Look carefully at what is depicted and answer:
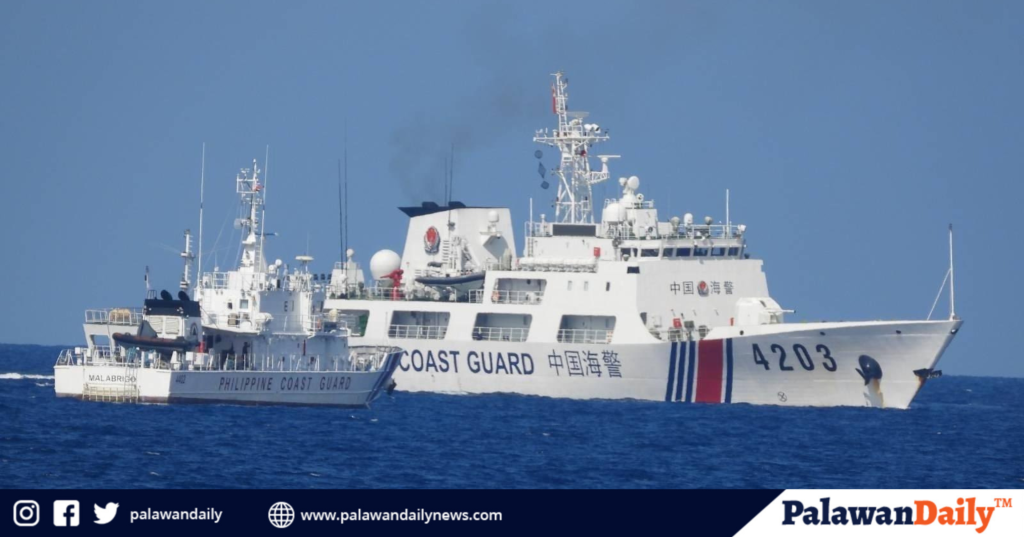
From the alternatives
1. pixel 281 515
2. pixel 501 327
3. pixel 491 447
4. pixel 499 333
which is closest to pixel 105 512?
pixel 281 515

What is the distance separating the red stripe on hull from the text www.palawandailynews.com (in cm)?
2652

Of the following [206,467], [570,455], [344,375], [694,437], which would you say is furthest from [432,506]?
[344,375]

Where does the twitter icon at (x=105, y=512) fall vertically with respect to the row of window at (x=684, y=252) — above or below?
below

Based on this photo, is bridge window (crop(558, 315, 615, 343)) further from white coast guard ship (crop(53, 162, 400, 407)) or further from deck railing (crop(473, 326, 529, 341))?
white coast guard ship (crop(53, 162, 400, 407))

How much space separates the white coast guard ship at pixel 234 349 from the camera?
130 feet

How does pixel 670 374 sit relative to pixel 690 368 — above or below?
below

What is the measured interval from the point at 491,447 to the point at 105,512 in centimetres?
1557

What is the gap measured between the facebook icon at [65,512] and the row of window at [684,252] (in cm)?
3023

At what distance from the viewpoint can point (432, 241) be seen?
5541cm

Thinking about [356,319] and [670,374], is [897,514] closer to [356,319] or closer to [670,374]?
[670,374]

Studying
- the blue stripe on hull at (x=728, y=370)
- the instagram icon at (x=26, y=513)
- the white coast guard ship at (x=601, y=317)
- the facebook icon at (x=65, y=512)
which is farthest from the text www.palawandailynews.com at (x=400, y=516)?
the blue stripe on hull at (x=728, y=370)

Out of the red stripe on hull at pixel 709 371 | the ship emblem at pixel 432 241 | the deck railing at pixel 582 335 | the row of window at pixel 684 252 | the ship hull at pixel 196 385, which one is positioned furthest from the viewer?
the ship emblem at pixel 432 241

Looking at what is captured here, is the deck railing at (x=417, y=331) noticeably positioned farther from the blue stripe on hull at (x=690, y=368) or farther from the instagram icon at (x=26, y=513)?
the instagram icon at (x=26, y=513)

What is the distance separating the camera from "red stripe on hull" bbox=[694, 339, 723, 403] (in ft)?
154
